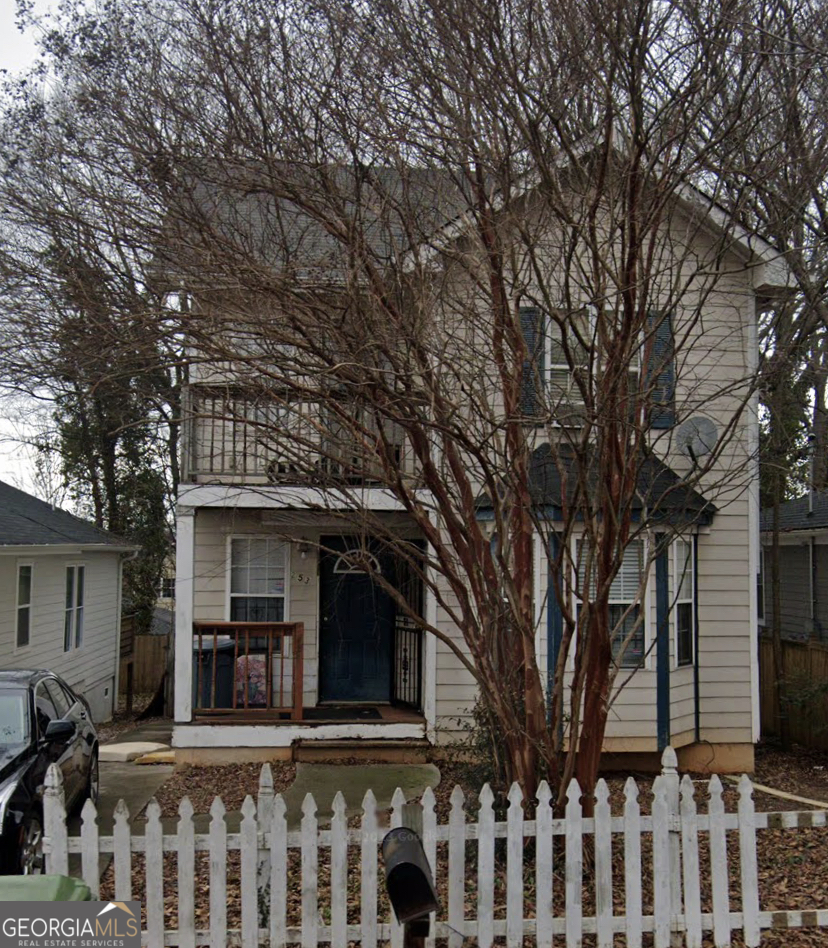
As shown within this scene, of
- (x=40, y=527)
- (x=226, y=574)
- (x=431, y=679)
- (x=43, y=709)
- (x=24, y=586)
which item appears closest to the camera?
(x=43, y=709)

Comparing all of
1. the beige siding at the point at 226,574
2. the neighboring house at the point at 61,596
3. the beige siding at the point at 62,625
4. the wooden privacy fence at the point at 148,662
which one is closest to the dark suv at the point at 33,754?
the beige siding at the point at 226,574

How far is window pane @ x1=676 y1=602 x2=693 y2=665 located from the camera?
1178 centimetres

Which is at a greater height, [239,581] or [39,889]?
[239,581]

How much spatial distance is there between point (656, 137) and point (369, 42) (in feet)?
6.98

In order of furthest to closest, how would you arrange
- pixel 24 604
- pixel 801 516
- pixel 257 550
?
pixel 801 516, pixel 24 604, pixel 257 550

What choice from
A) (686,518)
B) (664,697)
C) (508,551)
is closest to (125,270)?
(508,551)

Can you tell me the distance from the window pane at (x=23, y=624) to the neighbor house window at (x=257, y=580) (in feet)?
15.0

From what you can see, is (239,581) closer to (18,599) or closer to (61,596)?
(18,599)

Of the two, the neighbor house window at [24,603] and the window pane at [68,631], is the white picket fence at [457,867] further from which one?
the window pane at [68,631]

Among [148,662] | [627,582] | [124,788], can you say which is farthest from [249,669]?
[148,662]

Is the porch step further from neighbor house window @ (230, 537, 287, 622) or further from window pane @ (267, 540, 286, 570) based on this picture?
window pane @ (267, 540, 286, 570)

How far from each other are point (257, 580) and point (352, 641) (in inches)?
60.9

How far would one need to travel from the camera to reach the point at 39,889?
4.30 m

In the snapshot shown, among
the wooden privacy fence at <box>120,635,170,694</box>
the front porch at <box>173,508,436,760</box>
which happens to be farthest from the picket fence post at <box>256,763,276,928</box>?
the wooden privacy fence at <box>120,635,170,694</box>
